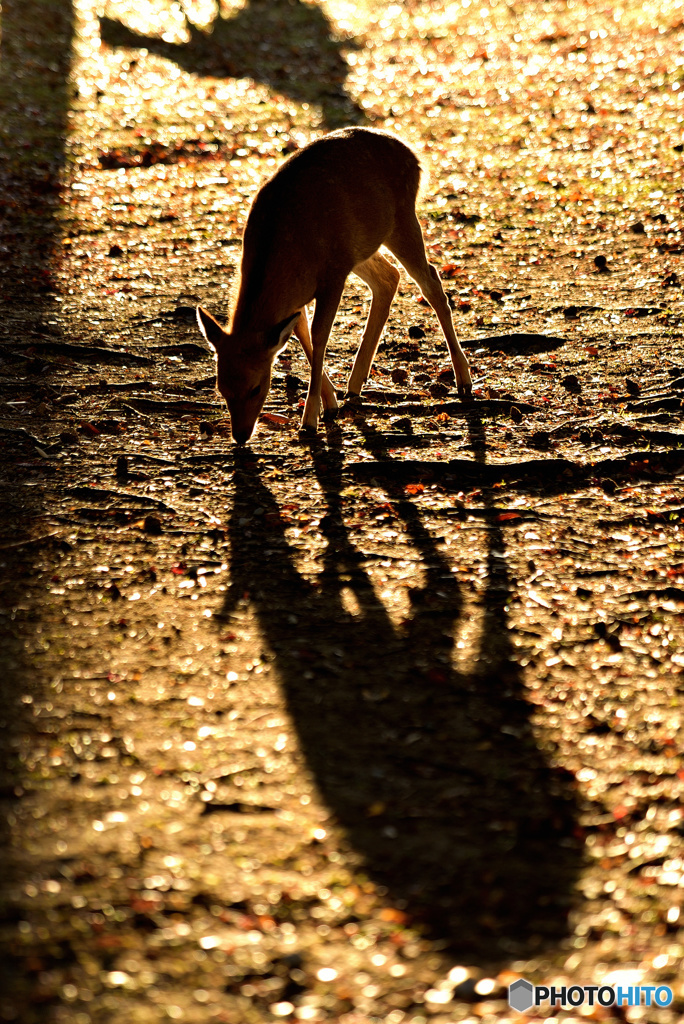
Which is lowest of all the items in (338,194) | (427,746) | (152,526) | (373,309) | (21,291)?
(21,291)

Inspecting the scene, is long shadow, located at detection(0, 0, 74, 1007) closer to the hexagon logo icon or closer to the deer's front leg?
the hexagon logo icon

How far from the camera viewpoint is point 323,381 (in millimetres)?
6879

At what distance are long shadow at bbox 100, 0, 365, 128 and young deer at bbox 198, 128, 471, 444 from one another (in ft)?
30.2

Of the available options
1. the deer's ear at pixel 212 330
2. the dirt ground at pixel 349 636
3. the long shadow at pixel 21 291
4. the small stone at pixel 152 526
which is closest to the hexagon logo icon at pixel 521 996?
the dirt ground at pixel 349 636

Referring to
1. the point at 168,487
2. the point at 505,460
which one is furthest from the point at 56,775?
the point at 505,460

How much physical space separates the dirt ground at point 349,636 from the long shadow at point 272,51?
707 cm

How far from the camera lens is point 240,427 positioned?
20.3 ft

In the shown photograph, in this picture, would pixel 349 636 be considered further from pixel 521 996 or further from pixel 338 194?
pixel 338 194

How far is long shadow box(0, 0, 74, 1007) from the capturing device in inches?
138

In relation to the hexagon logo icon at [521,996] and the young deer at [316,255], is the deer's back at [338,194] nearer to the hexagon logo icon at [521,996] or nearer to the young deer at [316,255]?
the young deer at [316,255]

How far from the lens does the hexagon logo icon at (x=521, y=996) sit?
A: 9.21 ft

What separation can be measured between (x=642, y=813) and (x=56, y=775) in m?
2.18

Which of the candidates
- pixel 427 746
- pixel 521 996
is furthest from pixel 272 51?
pixel 521 996

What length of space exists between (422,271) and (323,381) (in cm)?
115
